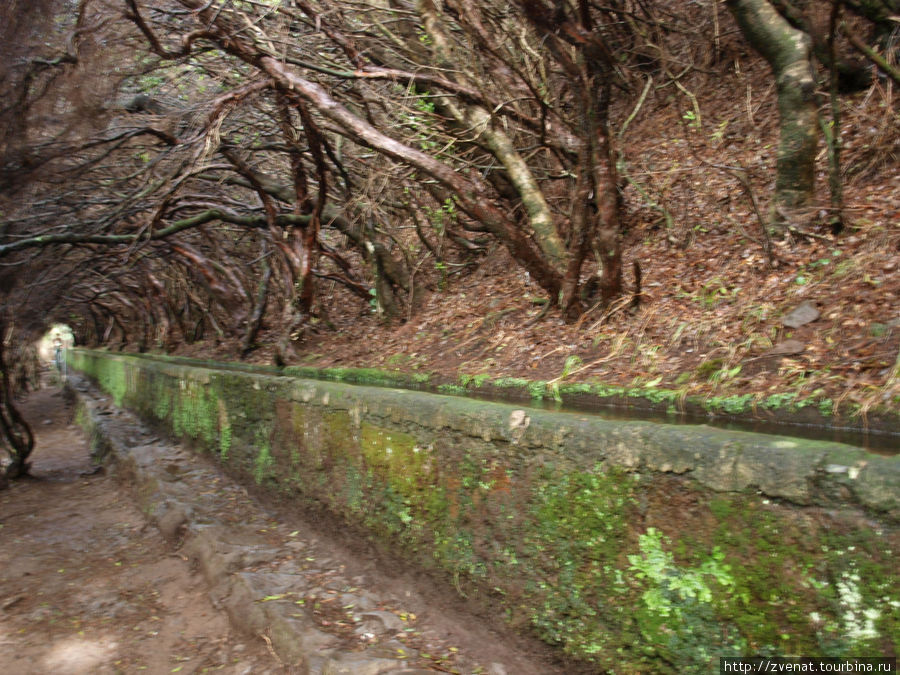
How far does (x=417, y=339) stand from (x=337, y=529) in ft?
14.3

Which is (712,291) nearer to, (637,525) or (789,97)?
(789,97)

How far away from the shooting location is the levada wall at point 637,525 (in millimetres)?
2033

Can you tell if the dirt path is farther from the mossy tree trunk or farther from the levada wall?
the mossy tree trunk

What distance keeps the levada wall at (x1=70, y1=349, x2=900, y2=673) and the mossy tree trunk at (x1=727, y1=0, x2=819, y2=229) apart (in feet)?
14.5

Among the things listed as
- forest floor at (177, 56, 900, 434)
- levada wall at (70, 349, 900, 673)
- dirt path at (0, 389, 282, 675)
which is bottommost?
dirt path at (0, 389, 282, 675)

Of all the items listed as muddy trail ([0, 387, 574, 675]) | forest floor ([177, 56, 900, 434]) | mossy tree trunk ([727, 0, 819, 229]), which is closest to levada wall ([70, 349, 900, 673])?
muddy trail ([0, 387, 574, 675])

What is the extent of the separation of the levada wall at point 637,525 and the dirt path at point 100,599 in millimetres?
1413

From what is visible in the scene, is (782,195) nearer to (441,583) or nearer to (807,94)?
(807,94)

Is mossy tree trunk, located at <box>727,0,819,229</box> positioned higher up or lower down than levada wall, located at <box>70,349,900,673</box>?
higher up

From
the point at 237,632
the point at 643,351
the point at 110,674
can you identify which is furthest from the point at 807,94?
the point at 110,674

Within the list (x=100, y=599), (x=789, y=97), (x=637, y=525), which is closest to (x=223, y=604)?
(x=100, y=599)

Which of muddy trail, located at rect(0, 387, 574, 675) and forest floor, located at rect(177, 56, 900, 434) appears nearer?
muddy trail, located at rect(0, 387, 574, 675)

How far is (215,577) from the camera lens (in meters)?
5.11

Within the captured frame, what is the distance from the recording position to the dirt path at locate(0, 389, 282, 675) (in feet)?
13.6
